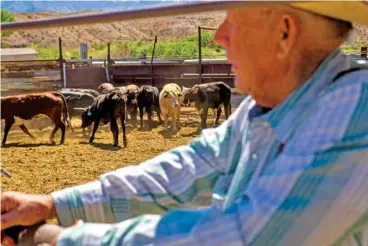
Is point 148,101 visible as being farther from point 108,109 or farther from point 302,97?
point 302,97

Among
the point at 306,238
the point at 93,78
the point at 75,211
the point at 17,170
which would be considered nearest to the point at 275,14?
the point at 306,238

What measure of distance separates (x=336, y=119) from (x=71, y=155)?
35.2ft

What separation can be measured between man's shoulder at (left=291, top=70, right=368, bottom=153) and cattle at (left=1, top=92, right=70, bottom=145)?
1301 centimetres

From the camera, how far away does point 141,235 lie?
1.15 m

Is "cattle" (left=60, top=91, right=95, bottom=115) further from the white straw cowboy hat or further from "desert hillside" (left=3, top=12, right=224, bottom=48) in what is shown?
"desert hillside" (left=3, top=12, right=224, bottom=48)

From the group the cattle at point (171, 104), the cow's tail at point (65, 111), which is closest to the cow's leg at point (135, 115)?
the cattle at point (171, 104)

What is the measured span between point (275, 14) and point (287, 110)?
0.19m

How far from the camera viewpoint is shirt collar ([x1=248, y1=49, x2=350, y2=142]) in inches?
48.8

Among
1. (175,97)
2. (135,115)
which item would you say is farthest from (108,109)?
(135,115)

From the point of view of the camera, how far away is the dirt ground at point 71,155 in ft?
29.8

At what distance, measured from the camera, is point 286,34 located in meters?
1.26

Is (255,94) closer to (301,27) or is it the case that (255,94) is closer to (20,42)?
(301,27)

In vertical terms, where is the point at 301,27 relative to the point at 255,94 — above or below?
above

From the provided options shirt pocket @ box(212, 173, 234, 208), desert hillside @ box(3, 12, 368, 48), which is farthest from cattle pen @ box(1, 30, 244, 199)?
desert hillside @ box(3, 12, 368, 48)
